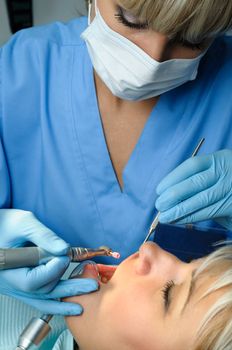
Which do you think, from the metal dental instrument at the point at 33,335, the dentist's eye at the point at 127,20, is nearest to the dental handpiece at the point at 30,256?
the metal dental instrument at the point at 33,335

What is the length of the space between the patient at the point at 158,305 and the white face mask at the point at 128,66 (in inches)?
15.4

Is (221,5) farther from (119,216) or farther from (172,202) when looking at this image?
(119,216)

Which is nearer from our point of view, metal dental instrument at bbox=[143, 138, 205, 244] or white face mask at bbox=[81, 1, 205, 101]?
white face mask at bbox=[81, 1, 205, 101]

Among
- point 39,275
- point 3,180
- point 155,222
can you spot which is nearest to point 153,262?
point 155,222

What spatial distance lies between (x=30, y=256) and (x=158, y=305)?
1.01 feet

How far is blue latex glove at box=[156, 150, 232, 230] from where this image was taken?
128 cm

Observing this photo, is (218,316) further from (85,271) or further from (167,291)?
(85,271)

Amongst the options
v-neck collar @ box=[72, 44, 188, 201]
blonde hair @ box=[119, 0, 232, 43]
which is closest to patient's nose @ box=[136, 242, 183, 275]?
v-neck collar @ box=[72, 44, 188, 201]

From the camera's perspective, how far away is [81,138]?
1.43 metres

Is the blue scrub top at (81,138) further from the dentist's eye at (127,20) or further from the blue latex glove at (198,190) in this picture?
the dentist's eye at (127,20)

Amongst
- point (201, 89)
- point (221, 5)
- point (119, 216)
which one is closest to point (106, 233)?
point (119, 216)

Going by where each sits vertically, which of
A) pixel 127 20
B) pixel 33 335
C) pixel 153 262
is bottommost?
pixel 33 335

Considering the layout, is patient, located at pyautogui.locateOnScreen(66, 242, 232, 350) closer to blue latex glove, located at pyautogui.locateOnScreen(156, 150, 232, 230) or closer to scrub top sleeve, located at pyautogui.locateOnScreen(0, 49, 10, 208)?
blue latex glove, located at pyautogui.locateOnScreen(156, 150, 232, 230)

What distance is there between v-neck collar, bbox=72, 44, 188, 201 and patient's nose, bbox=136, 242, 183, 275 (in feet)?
0.79
